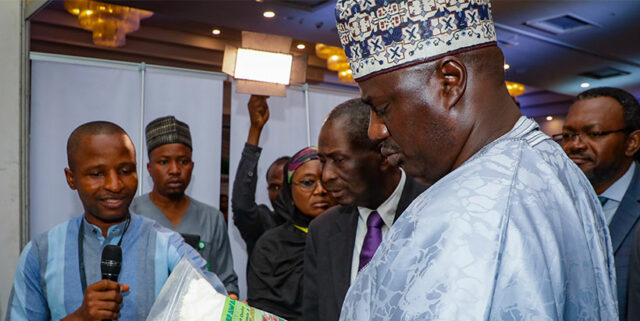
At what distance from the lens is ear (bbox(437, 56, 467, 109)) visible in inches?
32.4

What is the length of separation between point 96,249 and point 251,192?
1744 mm

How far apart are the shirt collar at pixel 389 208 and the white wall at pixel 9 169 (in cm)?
239

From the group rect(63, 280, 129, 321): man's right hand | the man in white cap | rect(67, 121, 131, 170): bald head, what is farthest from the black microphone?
the man in white cap

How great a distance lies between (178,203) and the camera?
3445 millimetres

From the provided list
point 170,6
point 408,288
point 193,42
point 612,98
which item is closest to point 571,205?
point 408,288

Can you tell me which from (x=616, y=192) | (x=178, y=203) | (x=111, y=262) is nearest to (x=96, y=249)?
(x=111, y=262)

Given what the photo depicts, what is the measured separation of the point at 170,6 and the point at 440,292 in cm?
392

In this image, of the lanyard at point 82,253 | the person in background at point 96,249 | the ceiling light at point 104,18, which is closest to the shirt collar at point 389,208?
the person in background at point 96,249

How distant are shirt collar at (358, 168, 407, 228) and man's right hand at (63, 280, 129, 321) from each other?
85 centimetres

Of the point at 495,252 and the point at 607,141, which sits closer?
the point at 495,252

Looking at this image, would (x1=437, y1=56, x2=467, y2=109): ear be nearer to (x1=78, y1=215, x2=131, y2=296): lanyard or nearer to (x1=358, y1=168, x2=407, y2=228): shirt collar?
(x1=358, y1=168, x2=407, y2=228): shirt collar

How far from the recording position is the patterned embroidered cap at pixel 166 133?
3453 millimetres

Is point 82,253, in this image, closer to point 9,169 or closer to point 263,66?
point 9,169

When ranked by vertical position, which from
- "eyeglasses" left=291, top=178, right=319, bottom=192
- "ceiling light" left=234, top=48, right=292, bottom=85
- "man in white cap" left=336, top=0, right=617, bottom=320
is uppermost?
"ceiling light" left=234, top=48, right=292, bottom=85
